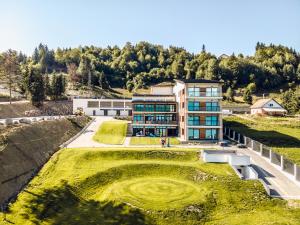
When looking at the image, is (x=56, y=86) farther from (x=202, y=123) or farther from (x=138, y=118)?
(x=202, y=123)

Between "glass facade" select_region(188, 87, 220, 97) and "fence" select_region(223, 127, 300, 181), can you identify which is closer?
"fence" select_region(223, 127, 300, 181)

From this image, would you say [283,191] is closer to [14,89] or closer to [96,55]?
[14,89]

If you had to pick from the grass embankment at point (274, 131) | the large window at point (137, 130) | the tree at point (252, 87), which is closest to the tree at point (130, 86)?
the tree at point (252, 87)

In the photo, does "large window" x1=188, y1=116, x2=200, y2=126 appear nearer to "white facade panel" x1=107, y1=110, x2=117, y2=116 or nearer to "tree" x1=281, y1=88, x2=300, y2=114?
"white facade panel" x1=107, y1=110, x2=117, y2=116

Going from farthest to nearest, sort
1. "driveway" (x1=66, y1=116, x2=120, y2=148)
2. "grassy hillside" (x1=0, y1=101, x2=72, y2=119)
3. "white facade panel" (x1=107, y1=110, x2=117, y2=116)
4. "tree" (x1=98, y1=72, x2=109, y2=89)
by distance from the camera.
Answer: "tree" (x1=98, y1=72, x2=109, y2=89) < "white facade panel" (x1=107, y1=110, x2=117, y2=116) < "grassy hillside" (x1=0, y1=101, x2=72, y2=119) < "driveway" (x1=66, y1=116, x2=120, y2=148)

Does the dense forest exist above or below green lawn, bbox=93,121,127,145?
above

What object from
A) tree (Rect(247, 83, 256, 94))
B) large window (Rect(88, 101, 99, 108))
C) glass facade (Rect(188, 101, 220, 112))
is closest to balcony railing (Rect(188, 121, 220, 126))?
glass facade (Rect(188, 101, 220, 112))
